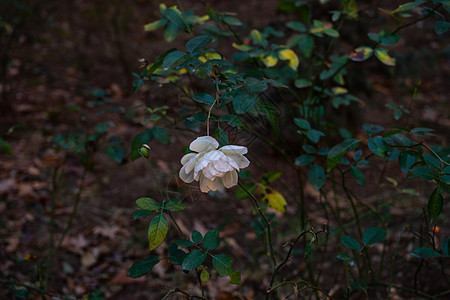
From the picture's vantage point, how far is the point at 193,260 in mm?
943

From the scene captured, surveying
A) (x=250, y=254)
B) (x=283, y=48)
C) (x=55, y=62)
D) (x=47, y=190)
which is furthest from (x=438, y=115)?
(x=55, y=62)

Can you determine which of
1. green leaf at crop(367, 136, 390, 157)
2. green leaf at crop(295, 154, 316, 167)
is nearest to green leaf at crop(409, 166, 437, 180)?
green leaf at crop(367, 136, 390, 157)

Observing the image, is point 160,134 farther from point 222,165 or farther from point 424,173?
point 424,173

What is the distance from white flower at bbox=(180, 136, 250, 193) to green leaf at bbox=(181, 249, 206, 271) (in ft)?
0.67

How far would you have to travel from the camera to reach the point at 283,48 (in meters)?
1.43

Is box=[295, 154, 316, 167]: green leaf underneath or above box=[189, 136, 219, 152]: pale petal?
underneath

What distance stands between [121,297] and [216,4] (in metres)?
4.33

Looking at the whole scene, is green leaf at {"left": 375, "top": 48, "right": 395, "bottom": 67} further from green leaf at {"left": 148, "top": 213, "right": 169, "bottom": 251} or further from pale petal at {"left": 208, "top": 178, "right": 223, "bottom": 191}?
green leaf at {"left": 148, "top": 213, "right": 169, "bottom": 251}

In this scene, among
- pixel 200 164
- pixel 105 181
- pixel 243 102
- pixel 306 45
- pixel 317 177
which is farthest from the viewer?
pixel 105 181

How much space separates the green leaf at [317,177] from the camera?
125cm

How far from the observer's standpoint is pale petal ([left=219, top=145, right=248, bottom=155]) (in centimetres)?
82

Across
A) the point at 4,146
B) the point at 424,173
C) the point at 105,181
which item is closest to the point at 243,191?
the point at 424,173

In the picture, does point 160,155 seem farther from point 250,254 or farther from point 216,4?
point 216,4

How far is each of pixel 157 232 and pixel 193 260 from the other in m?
0.13
